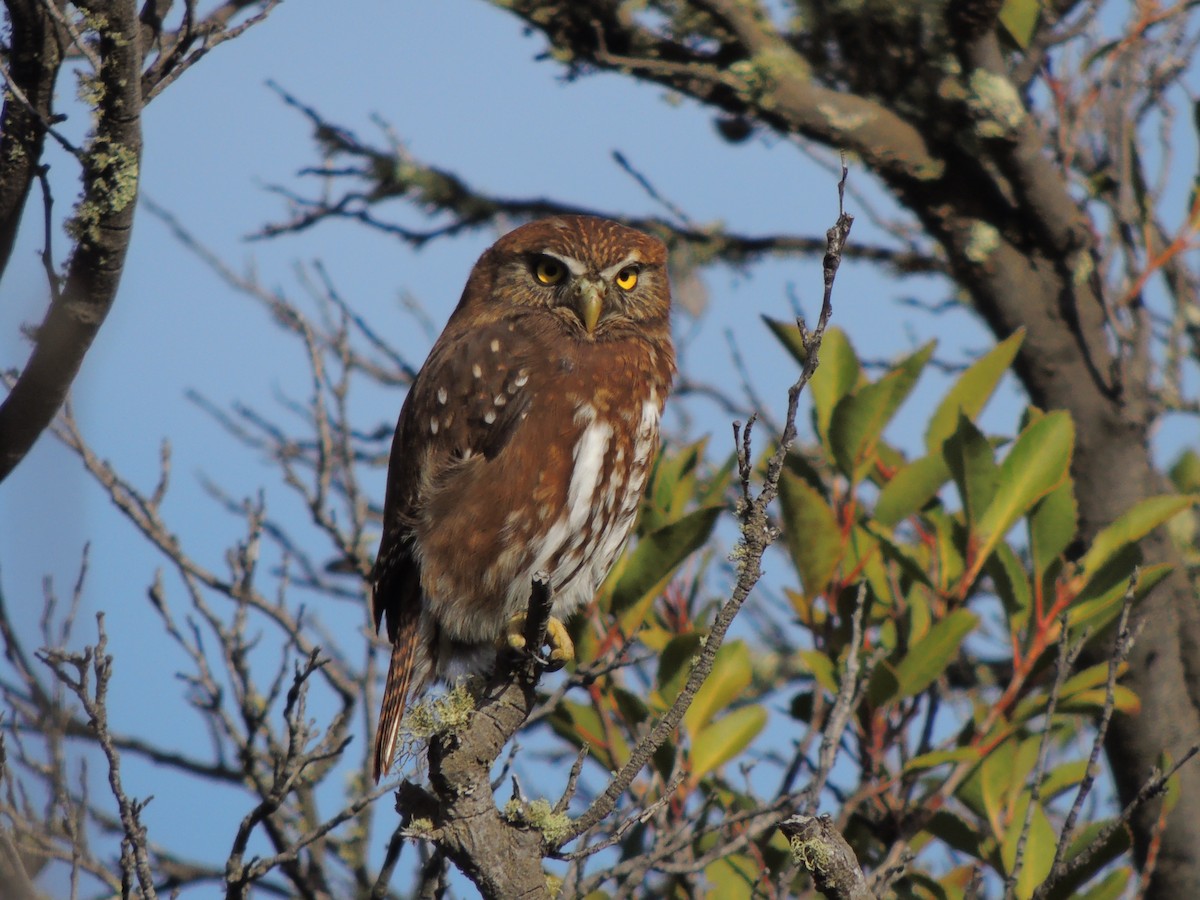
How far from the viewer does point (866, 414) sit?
332 cm

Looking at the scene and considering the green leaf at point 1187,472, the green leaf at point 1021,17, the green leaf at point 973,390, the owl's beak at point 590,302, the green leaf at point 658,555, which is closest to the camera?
the green leaf at point 658,555

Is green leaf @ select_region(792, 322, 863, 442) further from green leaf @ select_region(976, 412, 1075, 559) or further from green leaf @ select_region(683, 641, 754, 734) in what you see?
green leaf @ select_region(683, 641, 754, 734)

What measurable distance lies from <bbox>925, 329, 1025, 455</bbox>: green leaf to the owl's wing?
115cm

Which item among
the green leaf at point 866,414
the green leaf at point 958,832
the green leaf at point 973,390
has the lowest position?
the green leaf at point 958,832

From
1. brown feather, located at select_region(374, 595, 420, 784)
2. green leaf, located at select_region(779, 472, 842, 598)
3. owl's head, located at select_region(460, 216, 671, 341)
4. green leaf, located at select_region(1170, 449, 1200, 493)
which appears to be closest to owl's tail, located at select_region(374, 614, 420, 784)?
brown feather, located at select_region(374, 595, 420, 784)

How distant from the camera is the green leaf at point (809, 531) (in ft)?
10.5

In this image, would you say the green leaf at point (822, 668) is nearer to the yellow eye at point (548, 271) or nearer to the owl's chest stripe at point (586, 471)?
the owl's chest stripe at point (586, 471)

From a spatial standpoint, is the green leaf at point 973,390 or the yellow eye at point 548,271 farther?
the yellow eye at point 548,271

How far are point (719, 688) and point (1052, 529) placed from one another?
0.95m

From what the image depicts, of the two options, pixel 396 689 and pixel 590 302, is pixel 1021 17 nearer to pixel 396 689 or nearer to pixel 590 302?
pixel 590 302

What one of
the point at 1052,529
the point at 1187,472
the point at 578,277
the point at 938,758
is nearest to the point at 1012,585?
the point at 1052,529

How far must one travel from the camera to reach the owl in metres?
3.30

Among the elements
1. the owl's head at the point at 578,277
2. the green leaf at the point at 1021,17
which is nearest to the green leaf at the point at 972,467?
the owl's head at the point at 578,277

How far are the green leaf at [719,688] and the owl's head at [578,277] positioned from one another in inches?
37.8
